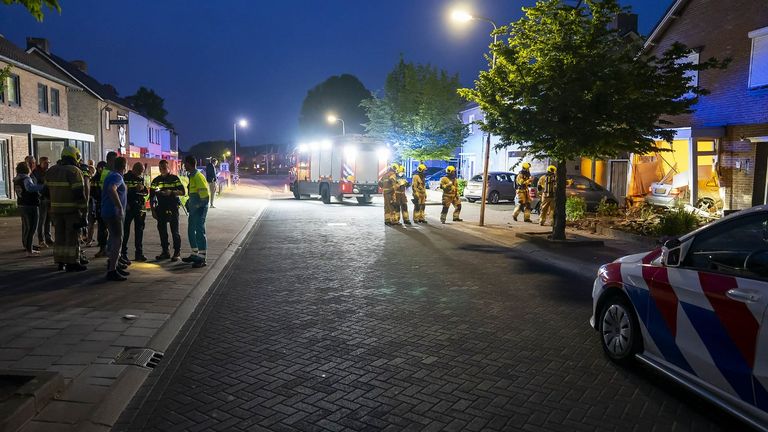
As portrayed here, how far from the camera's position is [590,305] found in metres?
7.23

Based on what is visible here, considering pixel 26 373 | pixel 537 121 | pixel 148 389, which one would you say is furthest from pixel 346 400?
pixel 537 121

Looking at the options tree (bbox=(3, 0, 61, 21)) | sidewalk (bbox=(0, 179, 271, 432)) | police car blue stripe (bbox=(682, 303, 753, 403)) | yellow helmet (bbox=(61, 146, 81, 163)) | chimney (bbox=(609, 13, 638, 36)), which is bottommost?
sidewalk (bbox=(0, 179, 271, 432))

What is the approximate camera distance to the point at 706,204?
16.1m

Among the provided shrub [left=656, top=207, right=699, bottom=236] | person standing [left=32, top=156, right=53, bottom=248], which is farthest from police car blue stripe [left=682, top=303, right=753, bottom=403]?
person standing [left=32, top=156, right=53, bottom=248]

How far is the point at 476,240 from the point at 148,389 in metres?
10.1

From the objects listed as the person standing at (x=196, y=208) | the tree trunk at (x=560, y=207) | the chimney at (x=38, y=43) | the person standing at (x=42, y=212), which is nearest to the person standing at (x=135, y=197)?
the person standing at (x=196, y=208)

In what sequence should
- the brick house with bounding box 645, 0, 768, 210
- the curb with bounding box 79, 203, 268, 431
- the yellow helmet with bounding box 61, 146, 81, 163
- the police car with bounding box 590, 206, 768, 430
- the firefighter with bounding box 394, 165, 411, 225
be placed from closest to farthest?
the police car with bounding box 590, 206, 768, 430
the curb with bounding box 79, 203, 268, 431
the yellow helmet with bounding box 61, 146, 81, 163
the brick house with bounding box 645, 0, 768, 210
the firefighter with bounding box 394, 165, 411, 225

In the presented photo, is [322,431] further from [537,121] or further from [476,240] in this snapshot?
[476,240]

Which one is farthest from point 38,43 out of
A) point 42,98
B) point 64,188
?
point 64,188

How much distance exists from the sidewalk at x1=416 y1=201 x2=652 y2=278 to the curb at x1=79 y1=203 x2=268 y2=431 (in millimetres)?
6126

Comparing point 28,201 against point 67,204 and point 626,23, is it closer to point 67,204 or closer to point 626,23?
point 67,204

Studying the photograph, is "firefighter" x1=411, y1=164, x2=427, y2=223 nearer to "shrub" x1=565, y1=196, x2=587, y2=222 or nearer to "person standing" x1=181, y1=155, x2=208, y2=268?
"shrub" x1=565, y1=196, x2=587, y2=222

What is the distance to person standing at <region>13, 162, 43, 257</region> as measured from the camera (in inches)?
379

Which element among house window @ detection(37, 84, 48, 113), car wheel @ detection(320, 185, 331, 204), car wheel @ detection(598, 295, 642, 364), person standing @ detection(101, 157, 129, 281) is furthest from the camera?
house window @ detection(37, 84, 48, 113)
